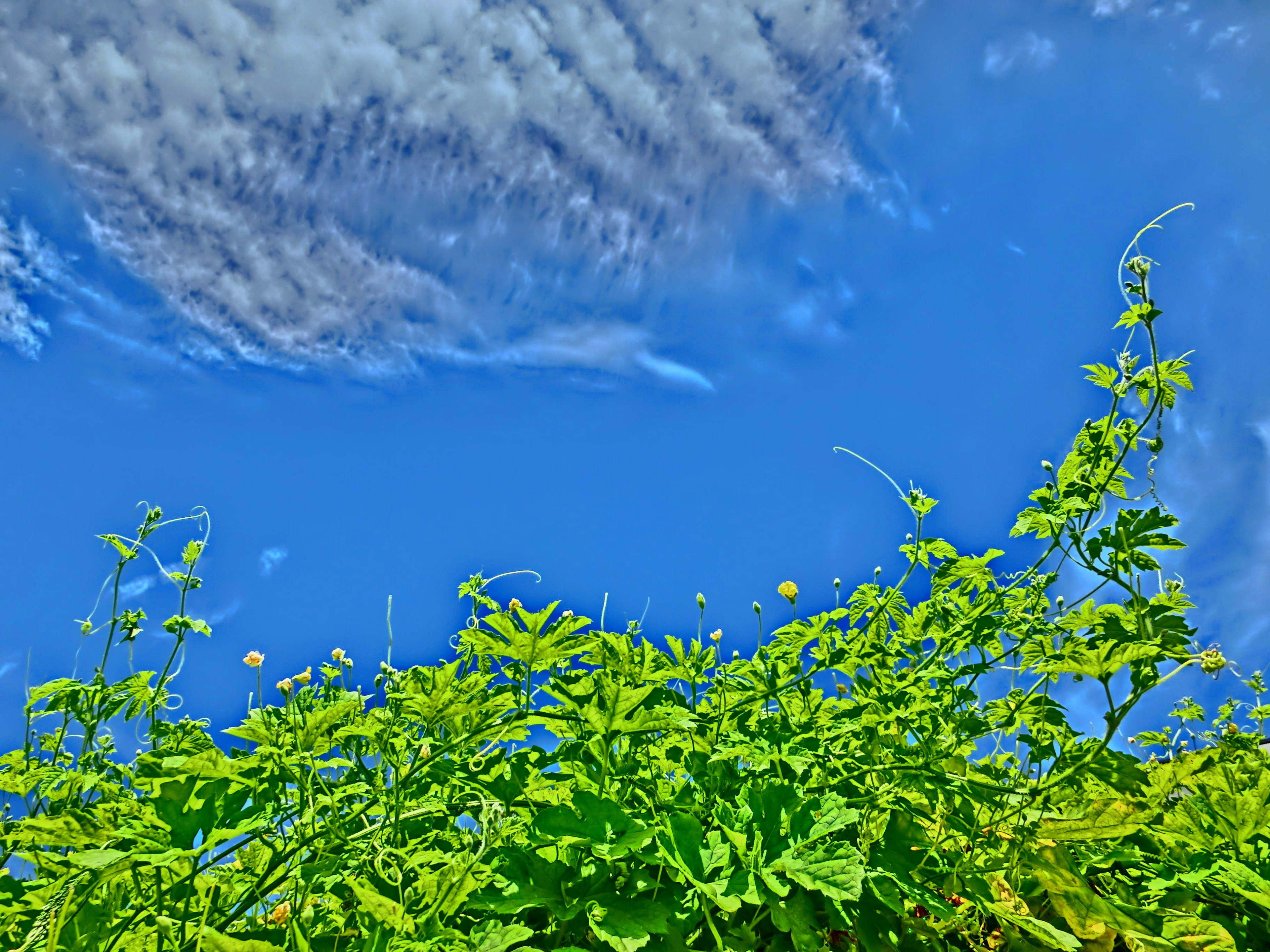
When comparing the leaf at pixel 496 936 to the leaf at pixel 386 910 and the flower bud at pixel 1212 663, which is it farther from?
the flower bud at pixel 1212 663

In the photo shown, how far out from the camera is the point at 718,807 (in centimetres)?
136

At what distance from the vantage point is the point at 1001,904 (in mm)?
1583

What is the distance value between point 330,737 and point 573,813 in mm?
584

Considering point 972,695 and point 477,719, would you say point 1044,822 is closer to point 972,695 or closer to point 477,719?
point 972,695

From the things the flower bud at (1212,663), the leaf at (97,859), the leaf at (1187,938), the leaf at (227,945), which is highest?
the flower bud at (1212,663)

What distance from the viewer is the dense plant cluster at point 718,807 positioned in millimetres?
1258

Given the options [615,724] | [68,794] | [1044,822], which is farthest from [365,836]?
[1044,822]

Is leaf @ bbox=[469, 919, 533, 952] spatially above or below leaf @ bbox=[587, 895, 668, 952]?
below

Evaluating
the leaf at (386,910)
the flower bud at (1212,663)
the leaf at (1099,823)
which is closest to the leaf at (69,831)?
the leaf at (386,910)

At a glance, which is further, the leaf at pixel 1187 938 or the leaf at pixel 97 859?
the leaf at pixel 1187 938

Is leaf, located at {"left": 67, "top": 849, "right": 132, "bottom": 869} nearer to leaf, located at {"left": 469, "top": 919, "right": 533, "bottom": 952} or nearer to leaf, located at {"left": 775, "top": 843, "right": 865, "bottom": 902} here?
leaf, located at {"left": 469, "top": 919, "right": 533, "bottom": 952}

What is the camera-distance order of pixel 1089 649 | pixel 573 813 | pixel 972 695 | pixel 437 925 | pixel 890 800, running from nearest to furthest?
1. pixel 437 925
2. pixel 573 813
3. pixel 890 800
4. pixel 1089 649
5. pixel 972 695

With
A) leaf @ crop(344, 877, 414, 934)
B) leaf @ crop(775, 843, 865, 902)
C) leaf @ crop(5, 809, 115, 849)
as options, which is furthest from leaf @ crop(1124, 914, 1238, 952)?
leaf @ crop(5, 809, 115, 849)

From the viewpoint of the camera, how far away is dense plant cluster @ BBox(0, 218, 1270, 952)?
1258mm
